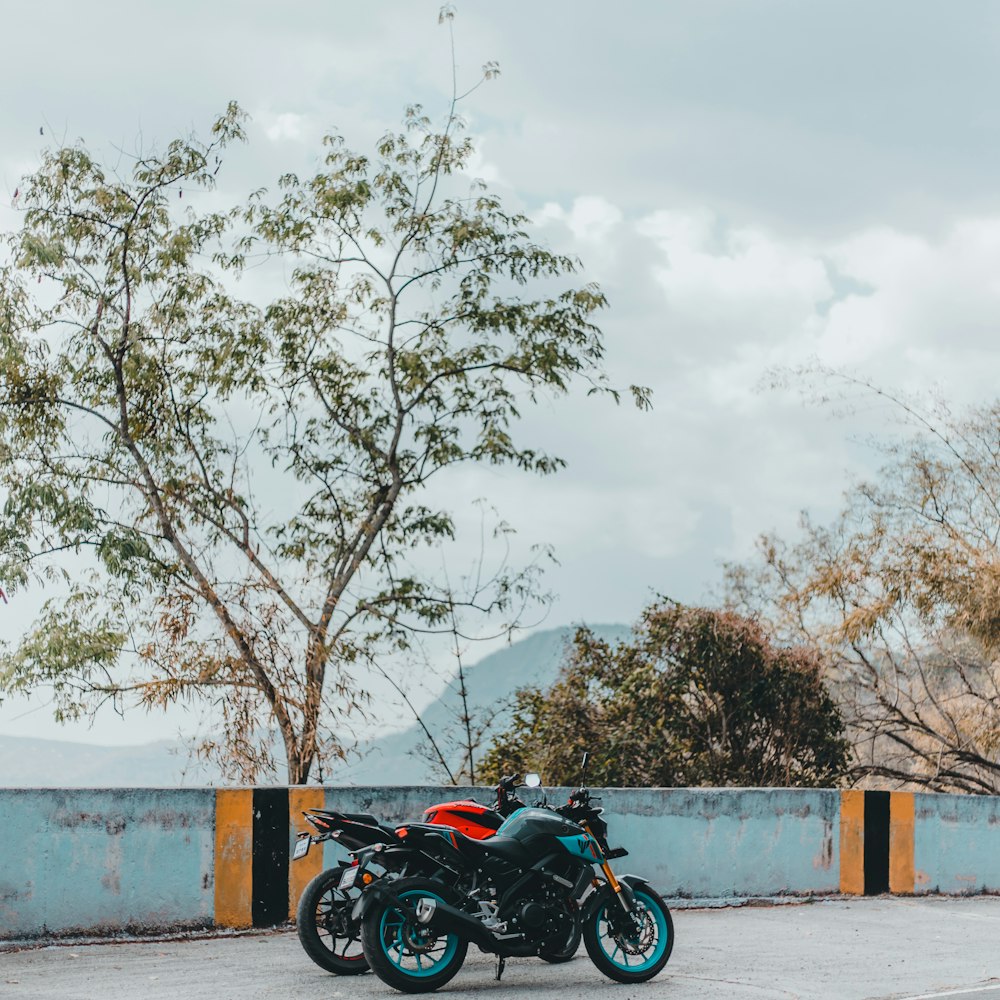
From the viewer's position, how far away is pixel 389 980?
7438mm

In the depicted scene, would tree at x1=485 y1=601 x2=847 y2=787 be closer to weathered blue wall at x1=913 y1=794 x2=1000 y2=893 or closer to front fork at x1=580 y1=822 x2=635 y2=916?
weathered blue wall at x1=913 y1=794 x2=1000 y2=893

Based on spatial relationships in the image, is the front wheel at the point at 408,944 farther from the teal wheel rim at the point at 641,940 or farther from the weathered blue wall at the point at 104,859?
the weathered blue wall at the point at 104,859

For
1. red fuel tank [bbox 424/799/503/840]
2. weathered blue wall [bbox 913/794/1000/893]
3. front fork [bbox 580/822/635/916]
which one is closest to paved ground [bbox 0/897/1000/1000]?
front fork [bbox 580/822/635/916]

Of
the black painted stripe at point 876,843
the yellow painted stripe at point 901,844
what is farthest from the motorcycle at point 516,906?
the yellow painted stripe at point 901,844

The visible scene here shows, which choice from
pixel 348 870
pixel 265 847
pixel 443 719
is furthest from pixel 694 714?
pixel 348 870

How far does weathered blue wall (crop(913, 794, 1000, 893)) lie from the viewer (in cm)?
1323

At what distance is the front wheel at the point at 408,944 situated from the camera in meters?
7.42

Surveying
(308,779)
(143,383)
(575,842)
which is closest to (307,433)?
(143,383)

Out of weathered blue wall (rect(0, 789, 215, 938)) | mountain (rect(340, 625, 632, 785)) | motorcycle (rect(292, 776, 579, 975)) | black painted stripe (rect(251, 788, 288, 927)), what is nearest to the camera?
motorcycle (rect(292, 776, 579, 975))

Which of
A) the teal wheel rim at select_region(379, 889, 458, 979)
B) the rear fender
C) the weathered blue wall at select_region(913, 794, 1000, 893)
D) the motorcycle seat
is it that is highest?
the motorcycle seat

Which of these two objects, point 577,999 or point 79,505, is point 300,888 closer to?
point 577,999

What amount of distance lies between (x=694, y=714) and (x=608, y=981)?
7773 millimetres

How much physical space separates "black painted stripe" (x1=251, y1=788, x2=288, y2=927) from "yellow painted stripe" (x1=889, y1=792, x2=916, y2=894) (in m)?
6.11

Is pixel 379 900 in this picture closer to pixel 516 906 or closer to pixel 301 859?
pixel 516 906
